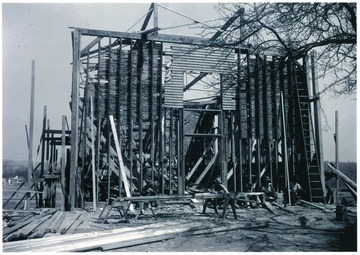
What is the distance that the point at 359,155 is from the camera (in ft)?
21.7

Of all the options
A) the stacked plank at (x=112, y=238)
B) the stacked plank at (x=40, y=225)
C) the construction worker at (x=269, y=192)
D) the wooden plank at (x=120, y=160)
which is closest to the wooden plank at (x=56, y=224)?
the stacked plank at (x=40, y=225)

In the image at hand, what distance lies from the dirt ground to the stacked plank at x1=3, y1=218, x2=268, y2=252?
126 millimetres

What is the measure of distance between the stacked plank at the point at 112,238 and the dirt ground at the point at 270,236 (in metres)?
0.13

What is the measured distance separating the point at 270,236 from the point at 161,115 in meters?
7.44

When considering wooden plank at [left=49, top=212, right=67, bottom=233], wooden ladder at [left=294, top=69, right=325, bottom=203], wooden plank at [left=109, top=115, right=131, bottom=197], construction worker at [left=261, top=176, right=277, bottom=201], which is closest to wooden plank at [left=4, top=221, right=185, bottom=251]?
wooden plank at [left=49, top=212, right=67, bottom=233]

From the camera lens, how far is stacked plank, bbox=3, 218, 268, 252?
612 cm

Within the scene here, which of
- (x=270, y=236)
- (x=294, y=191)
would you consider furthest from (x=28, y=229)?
(x=294, y=191)

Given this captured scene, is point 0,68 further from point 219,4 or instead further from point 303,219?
point 303,219

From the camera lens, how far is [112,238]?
270 inches

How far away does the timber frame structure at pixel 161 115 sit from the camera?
A: 13.2m

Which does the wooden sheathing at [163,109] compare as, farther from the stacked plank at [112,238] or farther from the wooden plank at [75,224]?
the stacked plank at [112,238]

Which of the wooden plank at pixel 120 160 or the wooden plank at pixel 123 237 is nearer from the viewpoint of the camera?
the wooden plank at pixel 123 237

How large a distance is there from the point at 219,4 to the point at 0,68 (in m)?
4.81

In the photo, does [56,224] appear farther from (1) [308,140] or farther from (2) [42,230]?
(1) [308,140]
